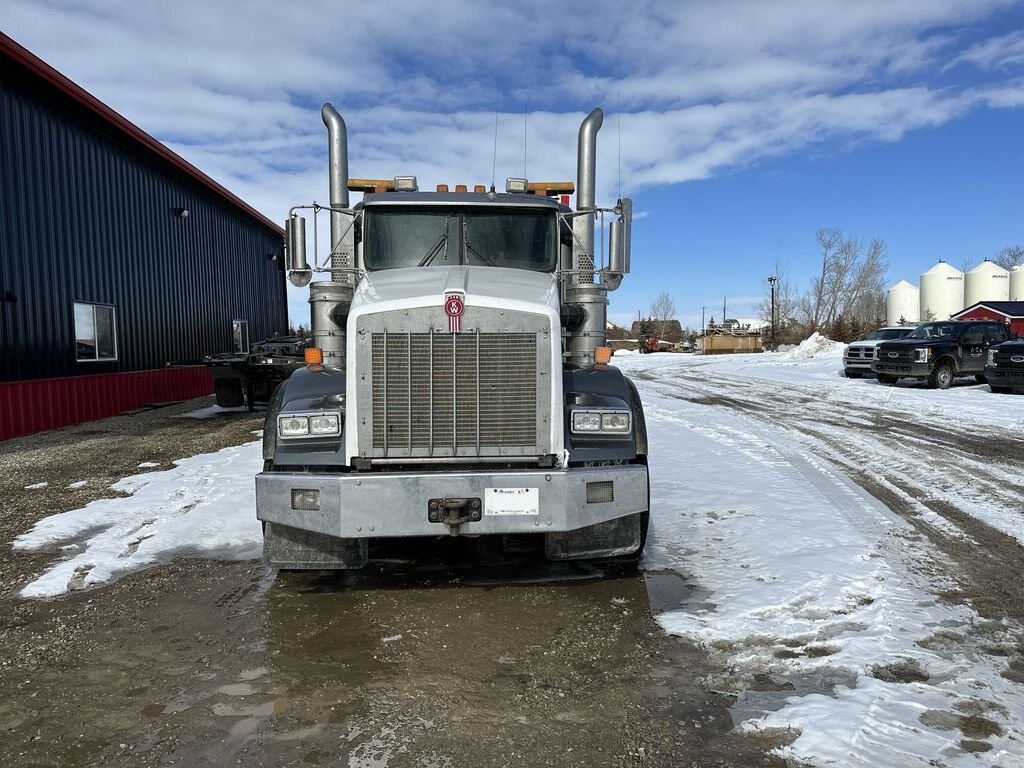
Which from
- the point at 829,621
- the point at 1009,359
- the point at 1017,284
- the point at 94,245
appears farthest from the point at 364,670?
the point at 1017,284

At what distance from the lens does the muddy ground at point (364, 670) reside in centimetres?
263

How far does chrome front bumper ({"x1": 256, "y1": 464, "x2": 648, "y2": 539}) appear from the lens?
12.0ft

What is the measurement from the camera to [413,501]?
145 inches

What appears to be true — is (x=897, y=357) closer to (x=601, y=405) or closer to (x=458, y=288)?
(x=601, y=405)

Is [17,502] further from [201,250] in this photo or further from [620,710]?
[201,250]

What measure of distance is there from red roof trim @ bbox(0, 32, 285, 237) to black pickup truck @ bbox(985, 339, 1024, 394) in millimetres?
16611

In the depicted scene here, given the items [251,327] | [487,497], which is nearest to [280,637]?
[487,497]

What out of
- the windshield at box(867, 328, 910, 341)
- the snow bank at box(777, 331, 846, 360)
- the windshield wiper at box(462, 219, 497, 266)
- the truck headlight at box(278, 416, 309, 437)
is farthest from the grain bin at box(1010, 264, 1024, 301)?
the truck headlight at box(278, 416, 309, 437)

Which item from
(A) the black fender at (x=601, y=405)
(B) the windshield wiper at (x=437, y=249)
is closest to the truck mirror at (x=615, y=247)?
(A) the black fender at (x=601, y=405)

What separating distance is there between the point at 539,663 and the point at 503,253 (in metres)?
3.14

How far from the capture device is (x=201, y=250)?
1998 cm

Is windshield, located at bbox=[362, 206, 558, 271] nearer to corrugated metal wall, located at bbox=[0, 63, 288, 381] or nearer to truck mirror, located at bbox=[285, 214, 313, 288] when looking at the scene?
truck mirror, located at bbox=[285, 214, 313, 288]

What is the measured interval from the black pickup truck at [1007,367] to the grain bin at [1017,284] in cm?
6286

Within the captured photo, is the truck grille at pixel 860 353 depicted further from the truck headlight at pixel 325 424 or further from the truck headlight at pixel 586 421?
the truck headlight at pixel 325 424
